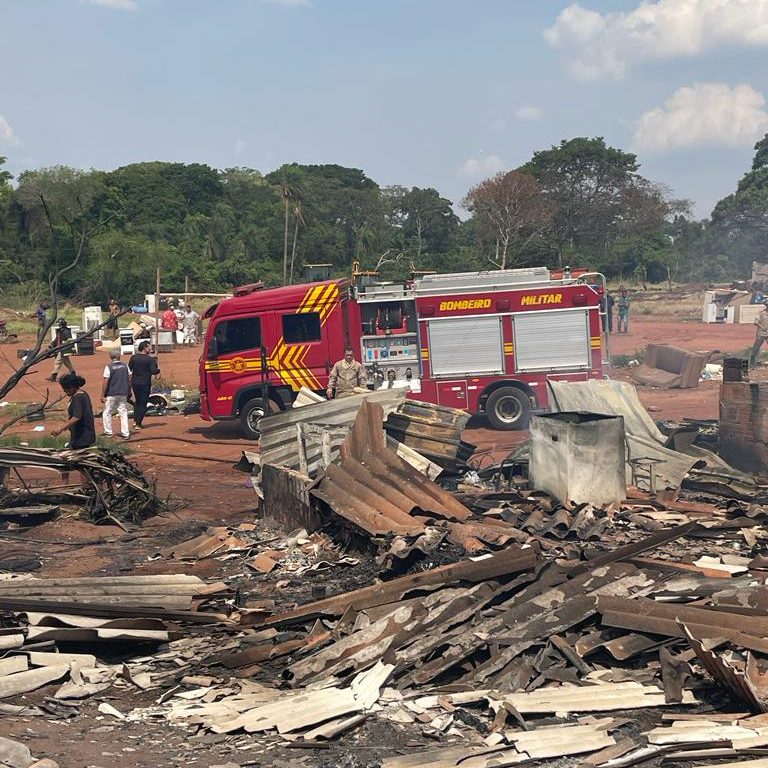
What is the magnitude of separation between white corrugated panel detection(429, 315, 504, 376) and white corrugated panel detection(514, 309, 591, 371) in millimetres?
413

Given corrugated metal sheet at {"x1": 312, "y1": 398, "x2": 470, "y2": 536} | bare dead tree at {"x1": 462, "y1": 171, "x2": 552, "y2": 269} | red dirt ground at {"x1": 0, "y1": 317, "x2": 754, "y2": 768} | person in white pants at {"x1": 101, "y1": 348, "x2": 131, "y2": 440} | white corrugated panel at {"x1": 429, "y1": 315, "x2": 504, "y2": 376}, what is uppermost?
bare dead tree at {"x1": 462, "y1": 171, "x2": 552, "y2": 269}

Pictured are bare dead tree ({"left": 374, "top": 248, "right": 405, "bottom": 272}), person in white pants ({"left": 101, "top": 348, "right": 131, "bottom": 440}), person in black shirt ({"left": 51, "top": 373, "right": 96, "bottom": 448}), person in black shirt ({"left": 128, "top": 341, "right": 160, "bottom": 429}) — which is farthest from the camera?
bare dead tree ({"left": 374, "top": 248, "right": 405, "bottom": 272})

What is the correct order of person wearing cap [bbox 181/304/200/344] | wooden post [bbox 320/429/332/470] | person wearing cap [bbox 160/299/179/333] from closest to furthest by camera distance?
wooden post [bbox 320/429/332/470]
person wearing cap [bbox 160/299/179/333]
person wearing cap [bbox 181/304/200/344]

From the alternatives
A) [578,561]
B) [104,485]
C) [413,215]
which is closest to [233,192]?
[413,215]

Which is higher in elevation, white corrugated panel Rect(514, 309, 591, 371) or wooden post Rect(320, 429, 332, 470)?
white corrugated panel Rect(514, 309, 591, 371)

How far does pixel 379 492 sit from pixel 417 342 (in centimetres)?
888

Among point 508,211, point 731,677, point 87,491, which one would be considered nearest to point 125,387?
point 87,491

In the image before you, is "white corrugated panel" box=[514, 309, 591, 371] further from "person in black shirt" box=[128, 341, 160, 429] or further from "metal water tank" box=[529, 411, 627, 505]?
"metal water tank" box=[529, 411, 627, 505]

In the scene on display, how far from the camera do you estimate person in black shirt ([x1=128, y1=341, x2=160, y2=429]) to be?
19234mm

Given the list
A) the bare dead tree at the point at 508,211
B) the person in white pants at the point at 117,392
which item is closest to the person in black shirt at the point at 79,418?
the person in white pants at the point at 117,392

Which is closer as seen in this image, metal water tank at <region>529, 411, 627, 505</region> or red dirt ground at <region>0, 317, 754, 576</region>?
metal water tank at <region>529, 411, 627, 505</region>

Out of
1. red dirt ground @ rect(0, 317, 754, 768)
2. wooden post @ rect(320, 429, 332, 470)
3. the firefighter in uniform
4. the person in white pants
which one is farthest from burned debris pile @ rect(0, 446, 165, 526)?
the person in white pants

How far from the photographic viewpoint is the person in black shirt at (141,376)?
63.1 ft

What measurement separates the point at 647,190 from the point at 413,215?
13.8 meters
